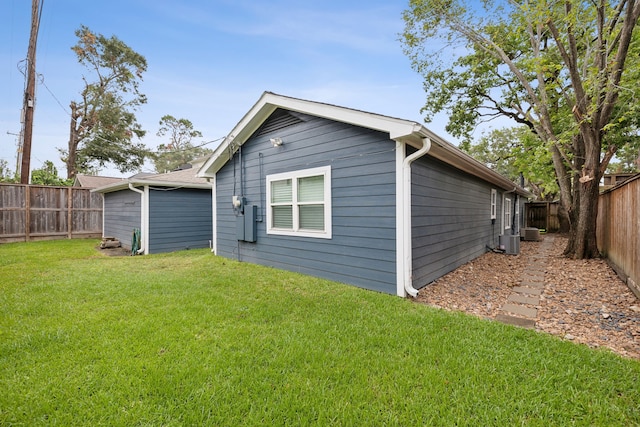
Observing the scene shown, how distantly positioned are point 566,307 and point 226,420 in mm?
4363

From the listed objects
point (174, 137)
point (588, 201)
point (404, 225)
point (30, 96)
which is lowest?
point (404, 225)

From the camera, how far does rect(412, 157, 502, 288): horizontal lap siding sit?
4543 mm

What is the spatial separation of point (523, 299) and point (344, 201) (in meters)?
3.03

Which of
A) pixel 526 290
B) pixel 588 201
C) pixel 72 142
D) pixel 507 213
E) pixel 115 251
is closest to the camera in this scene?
pixel 526 290

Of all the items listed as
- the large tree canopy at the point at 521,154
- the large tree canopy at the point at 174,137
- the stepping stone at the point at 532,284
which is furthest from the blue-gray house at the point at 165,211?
the large tree canopy at the point at 174,137

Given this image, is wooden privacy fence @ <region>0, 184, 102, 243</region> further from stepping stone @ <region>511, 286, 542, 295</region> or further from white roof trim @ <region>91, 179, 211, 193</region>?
stepping stone @ <region>511, 286, 542, 295</region>

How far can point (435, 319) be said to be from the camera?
126 inches

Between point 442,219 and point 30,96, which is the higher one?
point 30,96

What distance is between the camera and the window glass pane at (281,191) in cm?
569

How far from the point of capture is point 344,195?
471cm

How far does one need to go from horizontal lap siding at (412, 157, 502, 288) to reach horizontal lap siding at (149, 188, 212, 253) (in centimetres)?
724

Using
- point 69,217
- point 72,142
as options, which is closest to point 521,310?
point 69,217

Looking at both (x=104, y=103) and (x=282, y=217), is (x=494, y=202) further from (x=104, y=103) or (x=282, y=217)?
(x=104, y=103)

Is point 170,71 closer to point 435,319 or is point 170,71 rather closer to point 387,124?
point 387,124
